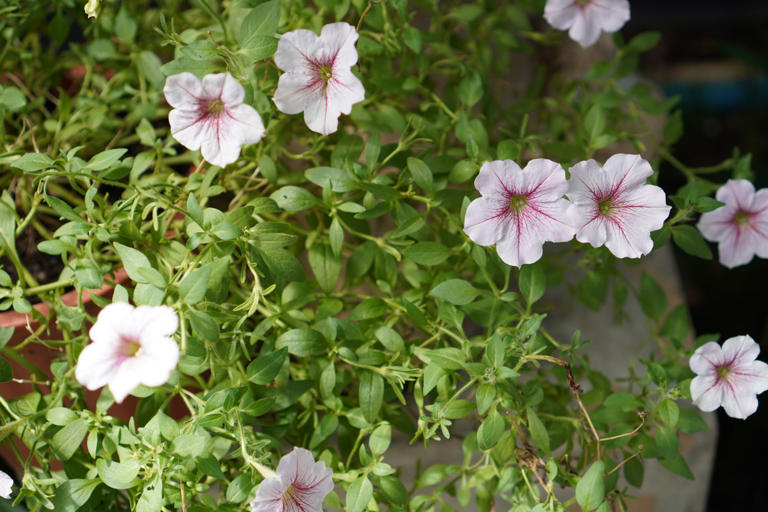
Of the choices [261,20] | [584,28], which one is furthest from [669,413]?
[261,20]

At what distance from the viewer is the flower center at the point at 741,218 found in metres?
0.81

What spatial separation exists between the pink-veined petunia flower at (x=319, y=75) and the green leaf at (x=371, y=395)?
0.84 feet

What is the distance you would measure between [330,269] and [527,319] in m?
0.22

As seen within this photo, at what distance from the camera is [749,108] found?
6.25 ft

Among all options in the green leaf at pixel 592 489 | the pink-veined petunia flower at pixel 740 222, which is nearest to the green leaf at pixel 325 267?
the green leaf at pixel 592 489

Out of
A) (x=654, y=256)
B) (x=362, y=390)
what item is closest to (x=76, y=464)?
(x=362, y=390)

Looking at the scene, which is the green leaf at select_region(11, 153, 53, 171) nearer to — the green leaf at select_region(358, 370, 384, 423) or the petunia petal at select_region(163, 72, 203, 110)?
the petunia petal at select_region(163, 72, 203, 110)

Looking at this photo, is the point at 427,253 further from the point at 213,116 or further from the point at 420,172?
the point at 213,116

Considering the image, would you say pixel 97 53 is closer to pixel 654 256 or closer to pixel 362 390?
pixel 362 390

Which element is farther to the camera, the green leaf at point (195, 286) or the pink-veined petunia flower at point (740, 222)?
the pink-veined petunia flower at point (740, 222)

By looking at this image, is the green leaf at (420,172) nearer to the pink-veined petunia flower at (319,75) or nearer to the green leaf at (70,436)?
the pink-veined petunia flower at (319,75)

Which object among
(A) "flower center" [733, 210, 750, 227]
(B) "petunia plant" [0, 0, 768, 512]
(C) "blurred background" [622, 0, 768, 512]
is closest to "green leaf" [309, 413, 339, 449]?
(B) "petunia plant" [0, 0, 768, 512]

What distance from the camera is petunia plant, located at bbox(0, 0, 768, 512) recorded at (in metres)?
0.63

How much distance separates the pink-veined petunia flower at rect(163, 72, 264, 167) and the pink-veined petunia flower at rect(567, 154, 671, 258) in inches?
12.1
